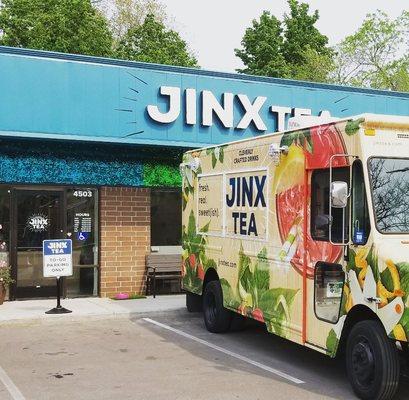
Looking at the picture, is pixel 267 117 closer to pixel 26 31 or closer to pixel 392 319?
pixel 392 319

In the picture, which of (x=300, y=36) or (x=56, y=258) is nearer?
(x=56, y=258)

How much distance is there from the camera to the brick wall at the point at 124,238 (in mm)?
12867

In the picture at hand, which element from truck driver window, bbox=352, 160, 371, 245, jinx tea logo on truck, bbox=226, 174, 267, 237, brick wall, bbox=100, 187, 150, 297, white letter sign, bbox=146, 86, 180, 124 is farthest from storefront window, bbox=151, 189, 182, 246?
truck driver window, bbox=352, 160, 371, 245

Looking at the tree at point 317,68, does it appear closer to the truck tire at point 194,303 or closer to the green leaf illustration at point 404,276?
the truck tire at point 194,303

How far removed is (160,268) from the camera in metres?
13.2

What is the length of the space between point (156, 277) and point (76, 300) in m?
1.72

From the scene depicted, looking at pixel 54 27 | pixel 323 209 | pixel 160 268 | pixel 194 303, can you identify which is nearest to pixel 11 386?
pixel 323 209

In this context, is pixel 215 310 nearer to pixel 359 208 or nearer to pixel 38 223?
pixel 359 208

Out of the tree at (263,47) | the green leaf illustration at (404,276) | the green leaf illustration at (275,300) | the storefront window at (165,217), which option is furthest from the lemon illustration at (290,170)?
the tree at (263,47)

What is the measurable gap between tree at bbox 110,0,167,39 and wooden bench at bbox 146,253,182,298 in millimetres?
27948

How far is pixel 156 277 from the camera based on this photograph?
516 inches

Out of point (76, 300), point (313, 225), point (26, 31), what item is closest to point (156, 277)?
point (76, 300)

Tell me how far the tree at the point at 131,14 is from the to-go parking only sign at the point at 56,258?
96.9ft

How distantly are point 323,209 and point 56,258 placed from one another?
585 cm
